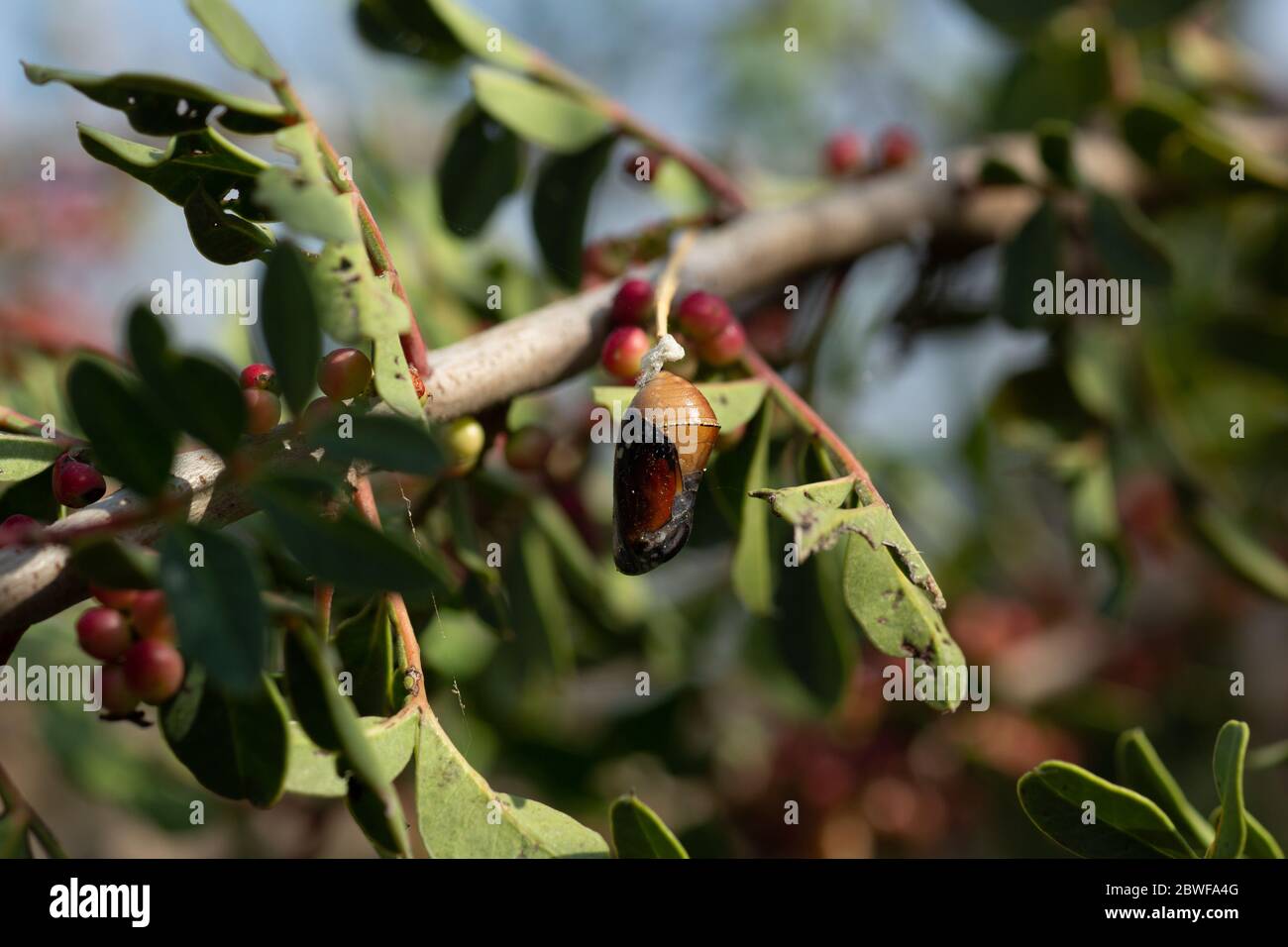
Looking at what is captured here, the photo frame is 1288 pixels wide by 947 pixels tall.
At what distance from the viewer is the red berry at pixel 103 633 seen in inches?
24.7

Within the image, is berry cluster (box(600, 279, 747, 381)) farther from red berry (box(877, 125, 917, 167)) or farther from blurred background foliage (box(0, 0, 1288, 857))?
red berry (box(877, 125, 917, 167))

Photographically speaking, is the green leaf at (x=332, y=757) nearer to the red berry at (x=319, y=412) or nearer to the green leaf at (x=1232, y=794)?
the red berry at (x=319, y=412)

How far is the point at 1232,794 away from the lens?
653 millimetres

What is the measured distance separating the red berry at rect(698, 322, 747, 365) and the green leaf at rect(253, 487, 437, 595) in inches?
14.1

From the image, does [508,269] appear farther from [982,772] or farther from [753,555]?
[982,772]

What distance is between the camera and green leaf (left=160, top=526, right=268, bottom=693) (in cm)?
50

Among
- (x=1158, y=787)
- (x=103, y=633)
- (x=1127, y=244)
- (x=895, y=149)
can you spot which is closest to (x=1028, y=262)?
(x=1127, y=244)

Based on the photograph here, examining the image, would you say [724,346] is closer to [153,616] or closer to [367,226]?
[367,226]

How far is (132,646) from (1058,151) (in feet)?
2.96

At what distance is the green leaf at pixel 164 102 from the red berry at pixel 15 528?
257 mm

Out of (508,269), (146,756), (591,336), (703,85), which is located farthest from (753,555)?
(703,85)

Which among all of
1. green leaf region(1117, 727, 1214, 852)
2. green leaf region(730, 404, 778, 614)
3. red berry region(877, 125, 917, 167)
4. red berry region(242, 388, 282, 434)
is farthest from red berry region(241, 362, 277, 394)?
red berry region(877, 125, 917, 167)

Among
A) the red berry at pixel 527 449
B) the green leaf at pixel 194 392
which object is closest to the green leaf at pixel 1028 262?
the red berry at pixel 527 449

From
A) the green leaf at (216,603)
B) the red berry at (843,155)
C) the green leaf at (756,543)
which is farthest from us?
the red berry at (843,155)
